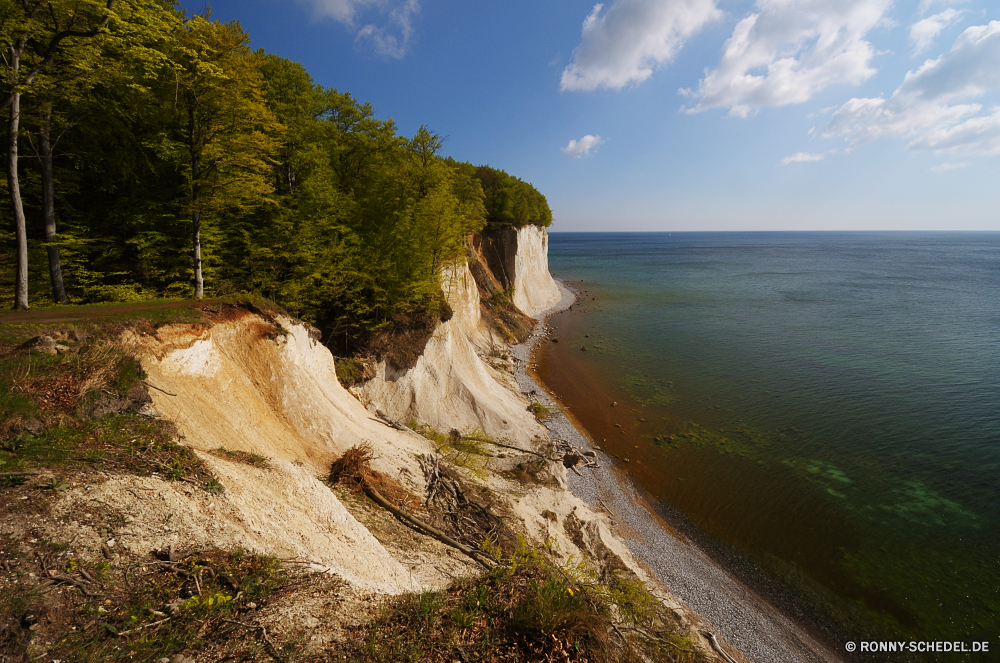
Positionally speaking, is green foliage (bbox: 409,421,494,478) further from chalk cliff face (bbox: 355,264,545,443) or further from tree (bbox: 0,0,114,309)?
tree (bbox: 0,0,114,309)

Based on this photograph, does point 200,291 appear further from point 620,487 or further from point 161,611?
point 620,487

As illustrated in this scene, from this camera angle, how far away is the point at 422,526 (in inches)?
398

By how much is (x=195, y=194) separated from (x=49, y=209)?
3866mm

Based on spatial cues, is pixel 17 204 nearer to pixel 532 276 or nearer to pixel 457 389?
pixel 457 389

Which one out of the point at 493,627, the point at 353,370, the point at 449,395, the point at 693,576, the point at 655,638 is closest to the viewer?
the point at 493,627

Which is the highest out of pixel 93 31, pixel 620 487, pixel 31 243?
pixel 93 31

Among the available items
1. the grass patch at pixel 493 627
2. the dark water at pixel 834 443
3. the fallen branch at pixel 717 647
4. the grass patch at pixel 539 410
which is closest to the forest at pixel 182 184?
the grass patch at pixel 539 410

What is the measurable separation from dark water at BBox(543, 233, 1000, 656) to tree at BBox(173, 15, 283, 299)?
21.6 meters

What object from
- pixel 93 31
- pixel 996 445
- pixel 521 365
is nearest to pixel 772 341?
pixel 996 445

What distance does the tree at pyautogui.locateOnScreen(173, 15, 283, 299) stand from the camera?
490 inches

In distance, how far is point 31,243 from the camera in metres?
13.3

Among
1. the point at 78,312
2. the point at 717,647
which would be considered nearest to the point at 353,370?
the point at 78,312

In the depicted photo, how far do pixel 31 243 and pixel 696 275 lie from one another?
103458 mm

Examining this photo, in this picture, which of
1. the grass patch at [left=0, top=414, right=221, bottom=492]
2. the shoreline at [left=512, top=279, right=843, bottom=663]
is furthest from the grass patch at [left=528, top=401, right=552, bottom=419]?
the grass patch at [left=0, top=414, right=221, bottom=492]
